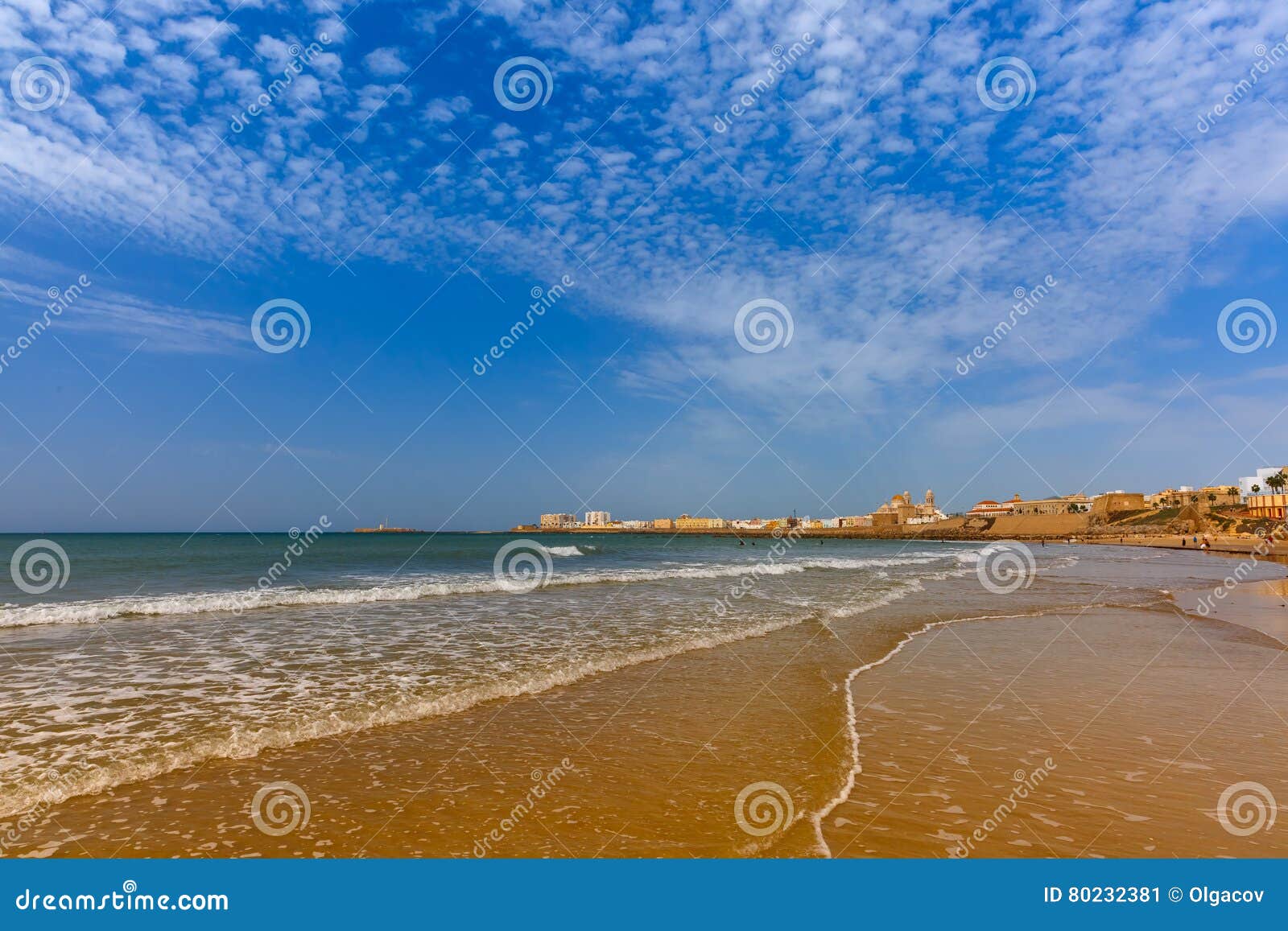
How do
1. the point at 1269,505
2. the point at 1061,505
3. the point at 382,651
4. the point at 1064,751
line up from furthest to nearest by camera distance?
the point at 1061,505
the point at 1269,505
the point at 382,651
the point at 1064,751

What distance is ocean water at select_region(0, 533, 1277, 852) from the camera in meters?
6.68

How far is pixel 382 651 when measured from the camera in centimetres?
1184

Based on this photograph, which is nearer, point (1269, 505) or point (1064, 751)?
point (1064, 751)

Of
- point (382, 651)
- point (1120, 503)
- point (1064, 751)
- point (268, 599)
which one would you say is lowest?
point (1064, 751)

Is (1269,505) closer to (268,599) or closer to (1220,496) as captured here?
(1220,496)

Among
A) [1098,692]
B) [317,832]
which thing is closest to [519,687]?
[317,832]

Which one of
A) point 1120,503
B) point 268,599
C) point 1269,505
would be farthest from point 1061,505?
point 268,599

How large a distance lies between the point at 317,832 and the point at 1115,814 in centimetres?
625

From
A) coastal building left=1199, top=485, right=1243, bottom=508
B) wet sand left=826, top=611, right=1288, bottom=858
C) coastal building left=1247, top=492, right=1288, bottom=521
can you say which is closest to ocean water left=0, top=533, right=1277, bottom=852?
wet sand left=826, top=611, right=1288, bottom=858

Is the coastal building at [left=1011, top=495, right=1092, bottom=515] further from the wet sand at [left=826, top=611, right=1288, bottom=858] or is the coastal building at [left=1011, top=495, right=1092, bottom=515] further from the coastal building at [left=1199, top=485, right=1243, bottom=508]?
the wet sand at [left=826, top=611, right=1288, bottom=858]

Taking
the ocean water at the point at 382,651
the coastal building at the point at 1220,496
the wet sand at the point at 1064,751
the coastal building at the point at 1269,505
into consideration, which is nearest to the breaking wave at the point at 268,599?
the ocean water at the point at 382,651

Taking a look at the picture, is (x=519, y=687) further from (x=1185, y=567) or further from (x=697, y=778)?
(x=1185, y=567)

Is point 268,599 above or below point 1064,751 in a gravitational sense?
above

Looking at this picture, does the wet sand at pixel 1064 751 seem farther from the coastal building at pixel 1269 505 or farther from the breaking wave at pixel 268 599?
the coastal building at pixel 1269 505
